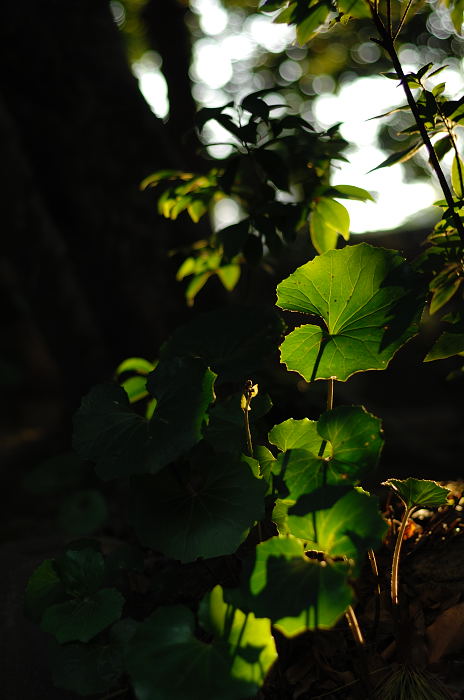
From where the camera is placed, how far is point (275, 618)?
32.6 inches

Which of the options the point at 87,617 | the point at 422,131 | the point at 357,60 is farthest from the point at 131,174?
the point at 357,60

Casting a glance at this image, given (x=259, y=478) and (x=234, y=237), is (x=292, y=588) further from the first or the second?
(x=234, y=237)

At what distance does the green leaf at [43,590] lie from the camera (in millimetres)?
1156

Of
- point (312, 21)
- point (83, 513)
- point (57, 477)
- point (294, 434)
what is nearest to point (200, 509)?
point (294, 434)

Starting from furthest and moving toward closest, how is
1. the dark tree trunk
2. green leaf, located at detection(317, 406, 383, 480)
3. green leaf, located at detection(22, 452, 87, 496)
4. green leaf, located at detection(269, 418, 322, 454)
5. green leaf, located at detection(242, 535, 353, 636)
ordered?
green leaf, located at detection(22, 452, 87, 496)
the dark tree trunk
green leaf, located at detection(269, 418, 322, 454)
green leaf, located at detection(317, 406, 383, 480)
green leaf, located at detection(242, 535, 353, 636)

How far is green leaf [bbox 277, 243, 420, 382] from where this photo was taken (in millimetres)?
1104

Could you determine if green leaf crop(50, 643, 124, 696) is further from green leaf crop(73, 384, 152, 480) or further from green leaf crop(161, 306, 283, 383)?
green leaf crop(161, 306, 283, 383)

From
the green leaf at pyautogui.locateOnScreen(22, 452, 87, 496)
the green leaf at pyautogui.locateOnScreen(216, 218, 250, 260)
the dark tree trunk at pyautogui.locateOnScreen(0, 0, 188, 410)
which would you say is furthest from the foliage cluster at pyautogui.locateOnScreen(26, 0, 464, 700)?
the green leaf at pyautogui.locateOnScreen(22, 452, 87, 496)

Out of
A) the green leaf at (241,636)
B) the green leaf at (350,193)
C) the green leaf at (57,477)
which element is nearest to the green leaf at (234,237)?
the green leaf at (350,193)

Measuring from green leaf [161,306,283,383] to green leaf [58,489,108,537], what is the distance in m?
1.42

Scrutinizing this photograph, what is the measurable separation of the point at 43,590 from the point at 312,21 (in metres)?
1.38

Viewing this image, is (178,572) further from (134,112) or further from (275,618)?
(134,112)

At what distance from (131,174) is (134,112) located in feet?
1.12

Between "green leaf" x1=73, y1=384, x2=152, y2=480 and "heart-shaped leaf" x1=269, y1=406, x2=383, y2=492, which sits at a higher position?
"green leaf" x1=73, y1=384, x2=152, y2=480
